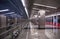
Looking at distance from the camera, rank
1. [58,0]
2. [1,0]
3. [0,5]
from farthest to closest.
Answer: [58,0] → [0,5] → [1,0]

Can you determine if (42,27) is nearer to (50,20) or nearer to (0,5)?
(50,20)

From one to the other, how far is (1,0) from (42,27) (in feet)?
45.5

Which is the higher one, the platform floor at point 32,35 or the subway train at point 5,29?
the subway train at point 5,29

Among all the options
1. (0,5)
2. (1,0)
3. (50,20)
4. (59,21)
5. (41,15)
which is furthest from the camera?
(50,20)

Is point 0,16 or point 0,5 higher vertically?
point 0,5

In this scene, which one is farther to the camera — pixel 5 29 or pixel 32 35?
pixel 32 35

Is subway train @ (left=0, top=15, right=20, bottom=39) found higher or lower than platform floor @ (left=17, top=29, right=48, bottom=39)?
higher

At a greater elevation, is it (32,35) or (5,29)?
(5,29)

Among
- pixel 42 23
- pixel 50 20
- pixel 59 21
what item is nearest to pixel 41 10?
pixel 42 23

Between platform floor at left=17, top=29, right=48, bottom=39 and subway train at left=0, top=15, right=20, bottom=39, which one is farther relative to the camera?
platform floor at left=17, top=29, right=48, bottom=39

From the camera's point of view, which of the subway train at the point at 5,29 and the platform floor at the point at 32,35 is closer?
the subway train at the point at 5,29

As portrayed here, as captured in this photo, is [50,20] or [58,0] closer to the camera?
[58,0]

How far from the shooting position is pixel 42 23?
59.9 ft

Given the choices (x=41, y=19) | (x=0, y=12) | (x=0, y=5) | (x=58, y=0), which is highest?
(x=58, y=0)
